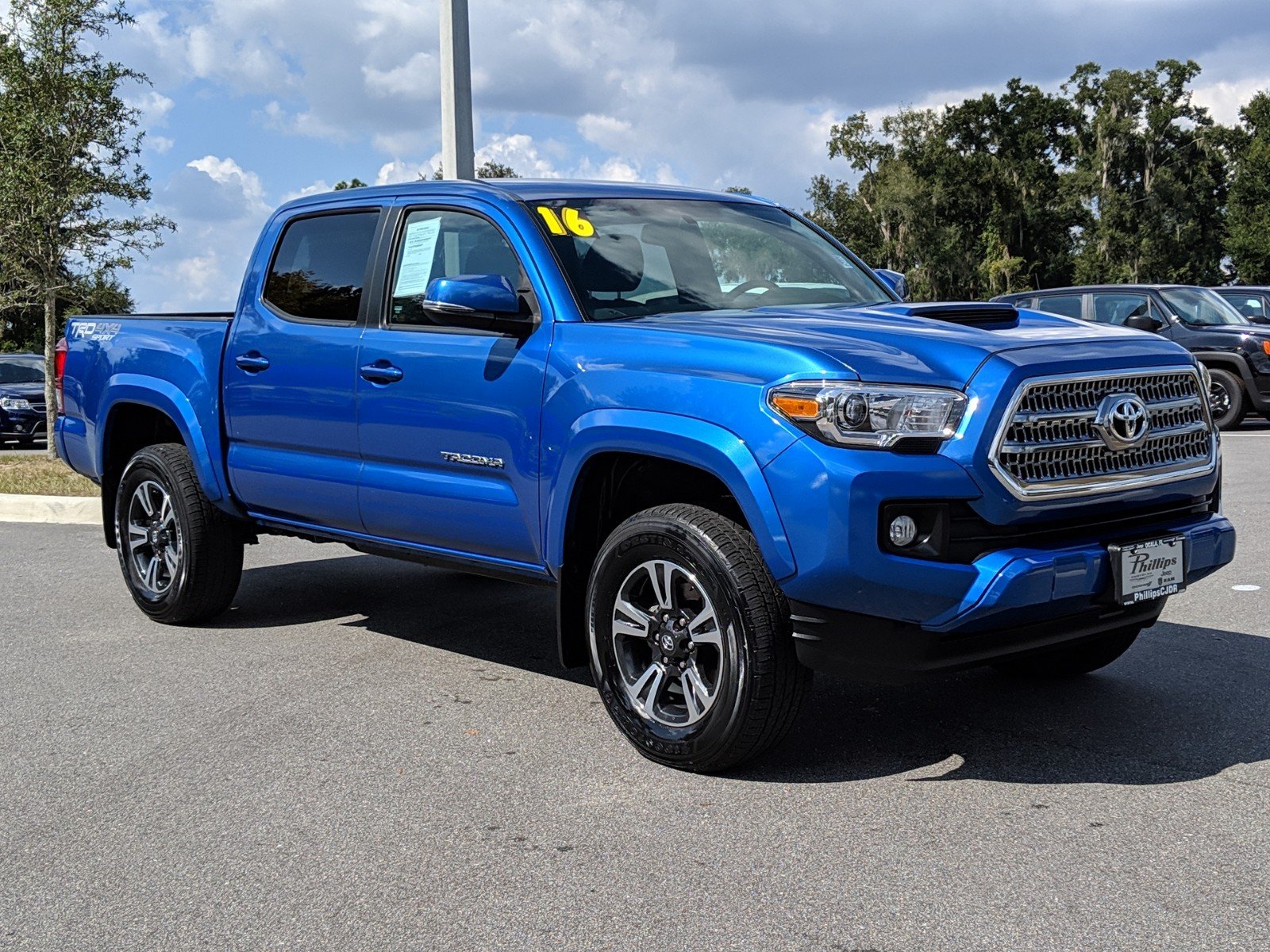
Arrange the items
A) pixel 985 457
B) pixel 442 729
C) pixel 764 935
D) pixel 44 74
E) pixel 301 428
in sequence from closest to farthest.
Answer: pixel 764 935, pixel 985 457, pixel 442 729, pixel 301 428, pixel 44 74

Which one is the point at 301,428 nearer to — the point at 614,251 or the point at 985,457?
the point at 614,251

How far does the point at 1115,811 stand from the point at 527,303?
2578 mm

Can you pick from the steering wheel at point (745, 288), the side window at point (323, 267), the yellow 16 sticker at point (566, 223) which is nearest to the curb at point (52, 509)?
the side window at point (323, 267)

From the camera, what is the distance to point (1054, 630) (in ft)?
14.0

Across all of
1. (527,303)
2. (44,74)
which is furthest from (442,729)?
(44,74)

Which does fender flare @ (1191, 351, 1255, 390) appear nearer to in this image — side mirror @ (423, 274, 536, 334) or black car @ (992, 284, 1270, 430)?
black car @ (992, 284, 1270, 430)

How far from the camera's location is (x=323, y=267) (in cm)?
607

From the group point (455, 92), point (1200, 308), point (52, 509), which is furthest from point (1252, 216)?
point (52, 509)

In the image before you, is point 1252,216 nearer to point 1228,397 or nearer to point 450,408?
point 1228,397

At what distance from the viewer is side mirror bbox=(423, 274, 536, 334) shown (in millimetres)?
4863

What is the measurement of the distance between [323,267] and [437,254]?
0.75 meters

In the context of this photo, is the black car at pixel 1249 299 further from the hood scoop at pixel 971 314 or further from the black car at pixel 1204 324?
the hood scoop at pixel 971 314

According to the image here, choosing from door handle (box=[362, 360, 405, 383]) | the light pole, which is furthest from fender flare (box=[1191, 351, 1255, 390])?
door handle (box=[362, 360, 405, 383])

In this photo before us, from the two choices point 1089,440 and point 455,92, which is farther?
point 455,92
